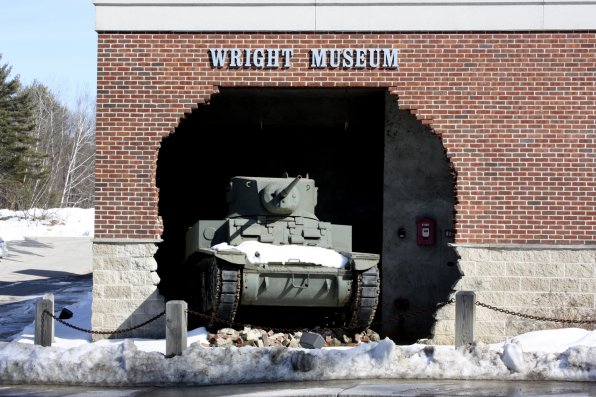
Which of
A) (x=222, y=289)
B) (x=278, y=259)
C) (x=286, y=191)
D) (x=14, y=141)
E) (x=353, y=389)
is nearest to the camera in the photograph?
(x=353, y=389)

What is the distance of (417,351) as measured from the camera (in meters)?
11.5

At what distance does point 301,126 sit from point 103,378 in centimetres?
1130

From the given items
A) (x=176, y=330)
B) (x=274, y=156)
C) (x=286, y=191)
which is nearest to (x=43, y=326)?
(x=176, y=330)

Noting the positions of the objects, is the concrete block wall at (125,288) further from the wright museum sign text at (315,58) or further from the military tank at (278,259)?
the wright museum sign text at (315,58)

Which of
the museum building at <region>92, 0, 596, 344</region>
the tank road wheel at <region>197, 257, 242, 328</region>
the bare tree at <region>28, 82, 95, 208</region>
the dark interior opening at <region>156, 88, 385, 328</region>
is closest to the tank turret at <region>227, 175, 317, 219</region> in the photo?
the tank road wheel at <region>197, 257, 242, 328</region>

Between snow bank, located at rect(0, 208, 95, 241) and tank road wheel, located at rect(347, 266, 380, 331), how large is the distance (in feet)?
122

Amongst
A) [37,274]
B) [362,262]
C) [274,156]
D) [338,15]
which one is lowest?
[37,274]

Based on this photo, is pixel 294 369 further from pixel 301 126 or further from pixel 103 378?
pixel 301 126

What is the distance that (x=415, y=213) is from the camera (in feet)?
59.6

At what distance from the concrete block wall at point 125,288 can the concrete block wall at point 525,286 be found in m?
4.14

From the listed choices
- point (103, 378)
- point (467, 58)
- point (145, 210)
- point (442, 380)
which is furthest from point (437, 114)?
point (103, 378)

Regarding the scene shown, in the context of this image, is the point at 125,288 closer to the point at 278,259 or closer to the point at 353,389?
the point at 278,259

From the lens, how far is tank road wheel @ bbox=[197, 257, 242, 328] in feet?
48.2

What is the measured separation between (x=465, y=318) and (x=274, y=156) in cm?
1057
